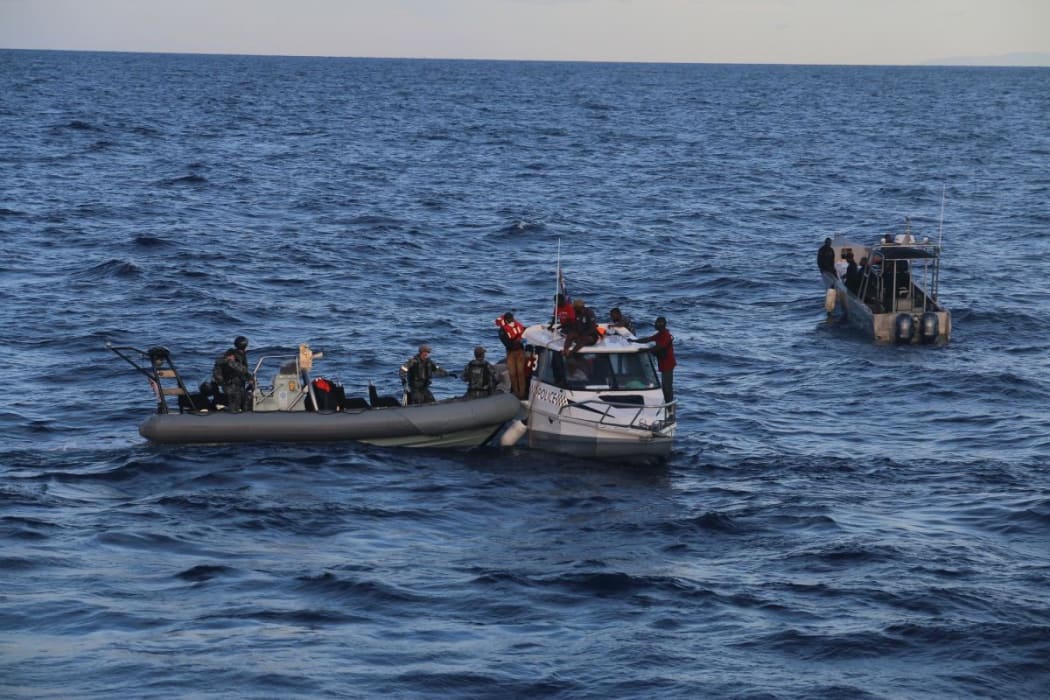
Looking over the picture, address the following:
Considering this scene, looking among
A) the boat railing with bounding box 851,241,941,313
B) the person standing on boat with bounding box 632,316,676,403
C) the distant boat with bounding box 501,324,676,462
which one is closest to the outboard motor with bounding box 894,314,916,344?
the boat railing with bounding box 851,241,941,313

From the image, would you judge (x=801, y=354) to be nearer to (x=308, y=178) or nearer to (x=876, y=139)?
(x=308, y=178)

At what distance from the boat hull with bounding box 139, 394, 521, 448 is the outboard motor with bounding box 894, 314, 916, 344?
13871 mm

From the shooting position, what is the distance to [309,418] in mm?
25062

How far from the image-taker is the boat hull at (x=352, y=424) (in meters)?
24.9

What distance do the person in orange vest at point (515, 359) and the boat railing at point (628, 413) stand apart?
5.62ft

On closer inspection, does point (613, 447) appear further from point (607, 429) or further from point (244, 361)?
point (244, 361)

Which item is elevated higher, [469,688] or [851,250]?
[851,250]

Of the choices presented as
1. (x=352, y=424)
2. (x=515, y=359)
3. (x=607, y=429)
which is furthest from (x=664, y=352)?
(x=352, y=424)

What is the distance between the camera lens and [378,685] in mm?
16312

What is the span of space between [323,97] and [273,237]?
109 m

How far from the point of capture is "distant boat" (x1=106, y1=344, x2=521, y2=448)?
24.9 metres

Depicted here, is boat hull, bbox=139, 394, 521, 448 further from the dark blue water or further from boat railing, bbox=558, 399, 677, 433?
boat railing, bbox=558, 399, 677, 433

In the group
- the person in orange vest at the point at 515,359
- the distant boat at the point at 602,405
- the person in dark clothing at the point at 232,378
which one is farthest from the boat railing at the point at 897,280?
the person in dark clothing at the point at 232,378

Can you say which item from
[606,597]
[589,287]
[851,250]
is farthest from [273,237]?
[606,597]
